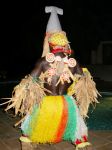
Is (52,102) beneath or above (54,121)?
above

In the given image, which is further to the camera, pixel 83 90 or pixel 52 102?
pixel 83 90

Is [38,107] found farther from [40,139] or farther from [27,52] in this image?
[27,52]

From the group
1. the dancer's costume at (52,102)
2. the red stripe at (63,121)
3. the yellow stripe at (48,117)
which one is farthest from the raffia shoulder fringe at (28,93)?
the red stripe at (63,121)

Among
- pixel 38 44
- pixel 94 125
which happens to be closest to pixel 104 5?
pixel 38 44

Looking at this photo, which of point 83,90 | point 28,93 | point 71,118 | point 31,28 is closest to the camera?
point 28,93

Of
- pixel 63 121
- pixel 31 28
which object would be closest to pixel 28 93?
pixel 63 121

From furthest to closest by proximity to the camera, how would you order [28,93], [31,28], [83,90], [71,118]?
[31,28]
[83,90]
[71,118]
[28,93]

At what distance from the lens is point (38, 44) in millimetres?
20312

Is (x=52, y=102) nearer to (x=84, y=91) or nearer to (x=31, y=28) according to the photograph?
(x=84, y=91)

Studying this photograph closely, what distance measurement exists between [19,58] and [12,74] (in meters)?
2.22

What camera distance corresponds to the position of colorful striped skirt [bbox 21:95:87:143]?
3.86m

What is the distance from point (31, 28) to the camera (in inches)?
786

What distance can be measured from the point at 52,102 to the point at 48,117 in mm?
234

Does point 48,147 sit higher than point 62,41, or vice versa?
point 62,41
